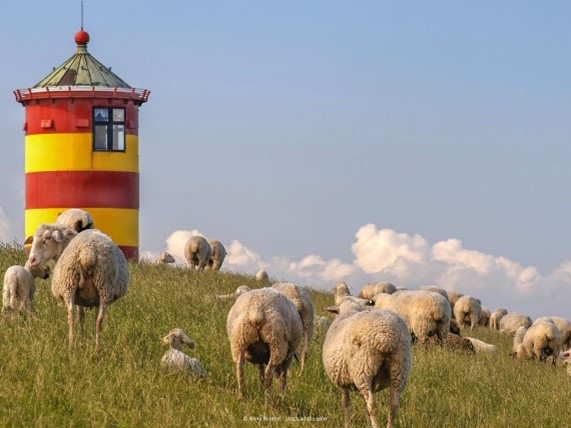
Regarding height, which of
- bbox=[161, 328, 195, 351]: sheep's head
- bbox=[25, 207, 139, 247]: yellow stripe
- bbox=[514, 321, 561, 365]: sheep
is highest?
bbox=[25, 207, 139, 247]: yellow stripe

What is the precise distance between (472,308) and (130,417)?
873 inches

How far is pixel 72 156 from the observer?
30.1 meters

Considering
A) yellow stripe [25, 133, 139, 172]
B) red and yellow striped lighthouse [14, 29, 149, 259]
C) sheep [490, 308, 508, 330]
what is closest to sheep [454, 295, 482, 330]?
sheep [490, 308, 508, 330]

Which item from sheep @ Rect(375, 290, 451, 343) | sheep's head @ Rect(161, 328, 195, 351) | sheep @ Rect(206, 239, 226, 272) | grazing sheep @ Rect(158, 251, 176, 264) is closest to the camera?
sheep's head @ Rect(161, 328, 195, 351)

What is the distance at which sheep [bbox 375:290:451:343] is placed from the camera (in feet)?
68.4

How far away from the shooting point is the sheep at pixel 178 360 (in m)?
13.0

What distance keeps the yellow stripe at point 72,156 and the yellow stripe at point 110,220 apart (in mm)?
1154

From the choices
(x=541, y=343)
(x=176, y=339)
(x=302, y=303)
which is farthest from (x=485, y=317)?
(x=176, y=339)

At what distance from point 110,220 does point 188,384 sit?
18.0 metres

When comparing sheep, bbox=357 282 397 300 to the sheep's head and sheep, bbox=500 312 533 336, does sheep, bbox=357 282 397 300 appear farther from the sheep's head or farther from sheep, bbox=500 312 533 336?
the sheep's head

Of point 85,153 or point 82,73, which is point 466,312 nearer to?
point 85,153

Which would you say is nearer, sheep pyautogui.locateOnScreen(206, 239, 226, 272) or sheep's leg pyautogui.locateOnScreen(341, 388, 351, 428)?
sheep's leg pyautogui.locateOnScreen(341, 388, 351, 428)

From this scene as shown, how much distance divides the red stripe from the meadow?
933 centimetres

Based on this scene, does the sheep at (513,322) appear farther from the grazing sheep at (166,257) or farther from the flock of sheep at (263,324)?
the flock of sheep at (263,324)
